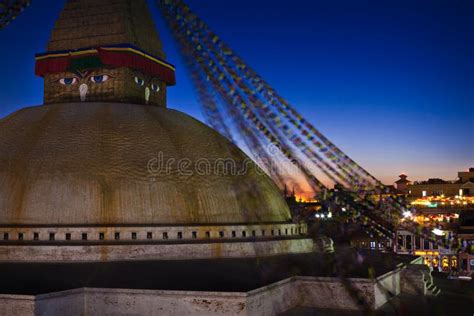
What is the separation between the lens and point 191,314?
1412 centimetres

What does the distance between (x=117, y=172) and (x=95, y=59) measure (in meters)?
5.46

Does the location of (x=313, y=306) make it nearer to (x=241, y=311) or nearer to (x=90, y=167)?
(x=241, y=311)

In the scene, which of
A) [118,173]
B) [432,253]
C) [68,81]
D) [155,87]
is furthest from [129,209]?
[432,253]

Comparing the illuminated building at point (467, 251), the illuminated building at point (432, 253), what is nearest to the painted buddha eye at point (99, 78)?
the illuminated building at point (467, 251)

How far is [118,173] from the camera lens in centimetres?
1850

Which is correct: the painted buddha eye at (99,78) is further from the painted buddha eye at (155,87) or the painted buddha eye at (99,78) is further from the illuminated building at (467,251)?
the illuminated building at (467,251)

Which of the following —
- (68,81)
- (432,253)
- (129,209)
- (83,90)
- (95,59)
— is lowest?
(432,253)

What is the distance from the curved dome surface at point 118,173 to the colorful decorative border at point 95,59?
1.67m

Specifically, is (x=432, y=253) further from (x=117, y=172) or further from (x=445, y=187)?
(x=445, y=187)

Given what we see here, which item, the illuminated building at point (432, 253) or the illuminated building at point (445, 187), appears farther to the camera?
the illuminated building at point (445, 187)

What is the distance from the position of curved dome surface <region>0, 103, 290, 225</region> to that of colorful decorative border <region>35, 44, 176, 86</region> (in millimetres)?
1668

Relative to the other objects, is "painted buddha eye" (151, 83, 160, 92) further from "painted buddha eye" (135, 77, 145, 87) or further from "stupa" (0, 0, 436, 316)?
"painted buddha eye" (135, 77, 145, 87)

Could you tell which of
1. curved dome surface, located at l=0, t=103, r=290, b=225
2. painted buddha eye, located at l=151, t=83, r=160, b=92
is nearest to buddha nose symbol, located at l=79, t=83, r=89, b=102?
curved dome surface, located at l=0, t=103, r=290, b=225

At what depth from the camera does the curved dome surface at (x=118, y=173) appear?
17938 millimetres
